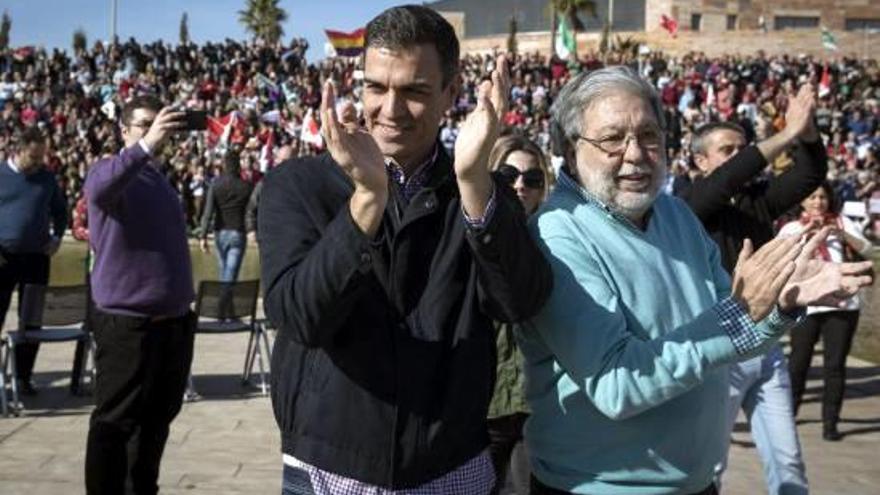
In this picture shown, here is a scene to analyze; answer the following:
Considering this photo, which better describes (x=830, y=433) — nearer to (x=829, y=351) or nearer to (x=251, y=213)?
(x=829, y=351)

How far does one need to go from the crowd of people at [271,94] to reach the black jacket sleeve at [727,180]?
16.9 metres

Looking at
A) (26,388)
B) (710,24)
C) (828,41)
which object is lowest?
(26,388)

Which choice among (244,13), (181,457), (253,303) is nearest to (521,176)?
(181,457)

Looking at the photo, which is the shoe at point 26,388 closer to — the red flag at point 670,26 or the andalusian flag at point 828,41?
the andalusian flag at point 828,41

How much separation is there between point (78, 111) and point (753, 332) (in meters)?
29.0

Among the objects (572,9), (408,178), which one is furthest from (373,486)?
(572,9)

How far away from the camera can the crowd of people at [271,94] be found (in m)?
24.8

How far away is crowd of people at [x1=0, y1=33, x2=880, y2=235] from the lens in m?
24.8

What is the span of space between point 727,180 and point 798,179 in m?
0.50

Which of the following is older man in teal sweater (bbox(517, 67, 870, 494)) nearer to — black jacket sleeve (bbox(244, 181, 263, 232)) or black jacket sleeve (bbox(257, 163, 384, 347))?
black jacket sleeve (bbox(257, 163, 384, 347))

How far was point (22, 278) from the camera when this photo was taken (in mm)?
8828

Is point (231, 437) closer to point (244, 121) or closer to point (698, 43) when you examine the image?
point (244, 121)

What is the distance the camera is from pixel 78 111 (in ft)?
96.5

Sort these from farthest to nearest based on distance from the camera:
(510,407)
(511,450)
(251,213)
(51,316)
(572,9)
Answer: (572,9)
(251,213)
(51,316)
(511,450)
(510,407)
